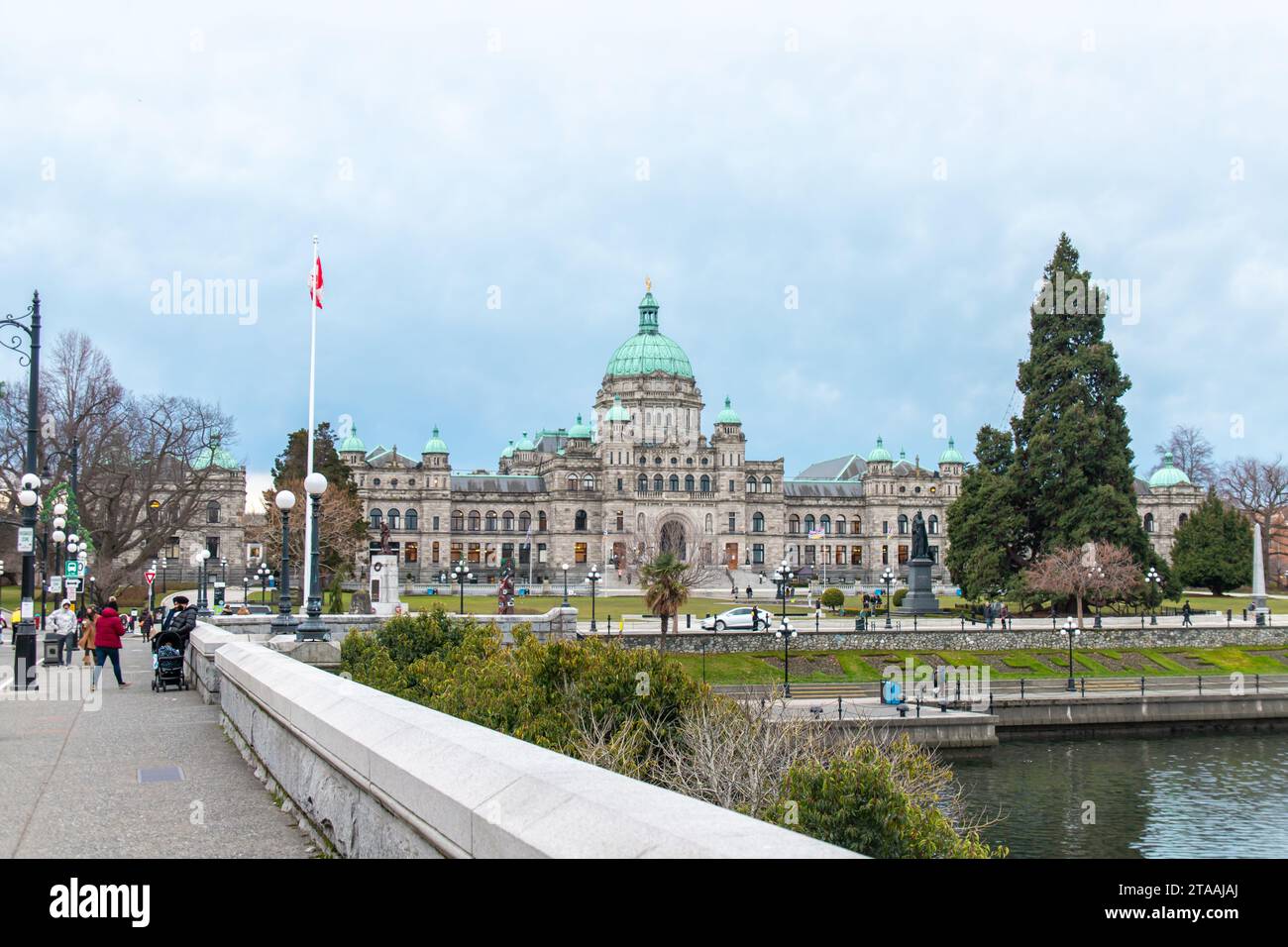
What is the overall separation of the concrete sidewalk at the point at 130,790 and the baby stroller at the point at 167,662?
2687 millimetres

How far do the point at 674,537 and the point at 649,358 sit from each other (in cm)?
1975

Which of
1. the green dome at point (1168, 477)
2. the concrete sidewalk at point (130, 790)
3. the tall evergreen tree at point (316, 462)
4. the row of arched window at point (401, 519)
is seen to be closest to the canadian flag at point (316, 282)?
the concrete sidewalk at point (130, 790)

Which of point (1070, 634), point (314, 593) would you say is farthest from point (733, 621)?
point (314, 593)

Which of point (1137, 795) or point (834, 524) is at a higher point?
point (834, 524)

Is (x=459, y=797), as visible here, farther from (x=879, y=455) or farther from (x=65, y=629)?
(x=879, y=455)

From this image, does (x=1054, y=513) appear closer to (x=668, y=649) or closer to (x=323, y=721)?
(x=668, y=649)

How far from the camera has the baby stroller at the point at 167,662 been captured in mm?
19297

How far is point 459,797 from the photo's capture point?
528 centimetres

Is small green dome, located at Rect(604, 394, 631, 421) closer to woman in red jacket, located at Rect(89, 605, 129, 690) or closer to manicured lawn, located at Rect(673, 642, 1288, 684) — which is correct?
manicured lawn, located at Rect(673, 642, 1288, 684)

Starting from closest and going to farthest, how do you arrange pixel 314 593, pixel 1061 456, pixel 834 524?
pixel 314 593 → pixel 1061 456 → pixel 834 524

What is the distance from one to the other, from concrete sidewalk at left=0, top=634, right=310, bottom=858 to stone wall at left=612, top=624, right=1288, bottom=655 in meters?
34.4

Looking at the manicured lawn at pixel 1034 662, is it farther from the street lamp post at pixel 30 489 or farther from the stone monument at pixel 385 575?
the street lamp post at pixel 30 489
